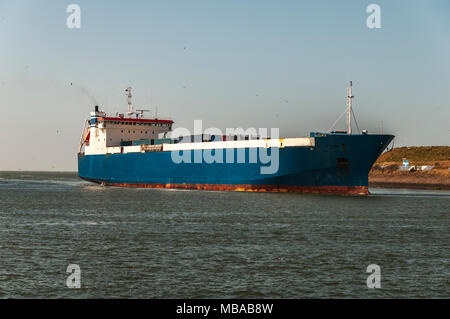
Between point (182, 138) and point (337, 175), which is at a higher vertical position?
point (182, 138)

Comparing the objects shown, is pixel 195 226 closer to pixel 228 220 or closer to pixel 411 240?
pixel 228 220

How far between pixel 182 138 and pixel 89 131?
69.6 feet

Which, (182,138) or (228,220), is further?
(182,138)

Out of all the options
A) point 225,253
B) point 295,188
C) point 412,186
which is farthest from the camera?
point 412,186

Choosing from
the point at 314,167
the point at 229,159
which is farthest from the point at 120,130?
the point at 314,167

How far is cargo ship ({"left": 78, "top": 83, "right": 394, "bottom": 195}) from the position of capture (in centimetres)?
4128

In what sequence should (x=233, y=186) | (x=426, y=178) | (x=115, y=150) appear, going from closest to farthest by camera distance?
(x=233, y=186), (x=115, y=150), (x=426, y=178)

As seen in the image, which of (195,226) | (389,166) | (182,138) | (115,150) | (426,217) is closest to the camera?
(195,226)

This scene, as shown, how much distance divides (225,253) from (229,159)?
3010 cm

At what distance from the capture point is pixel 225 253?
17703 mm

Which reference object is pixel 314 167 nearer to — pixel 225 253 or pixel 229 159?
pixel 229 159

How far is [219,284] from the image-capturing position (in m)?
13.5

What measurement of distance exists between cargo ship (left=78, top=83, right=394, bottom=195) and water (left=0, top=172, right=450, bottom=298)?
10049 millimetres
